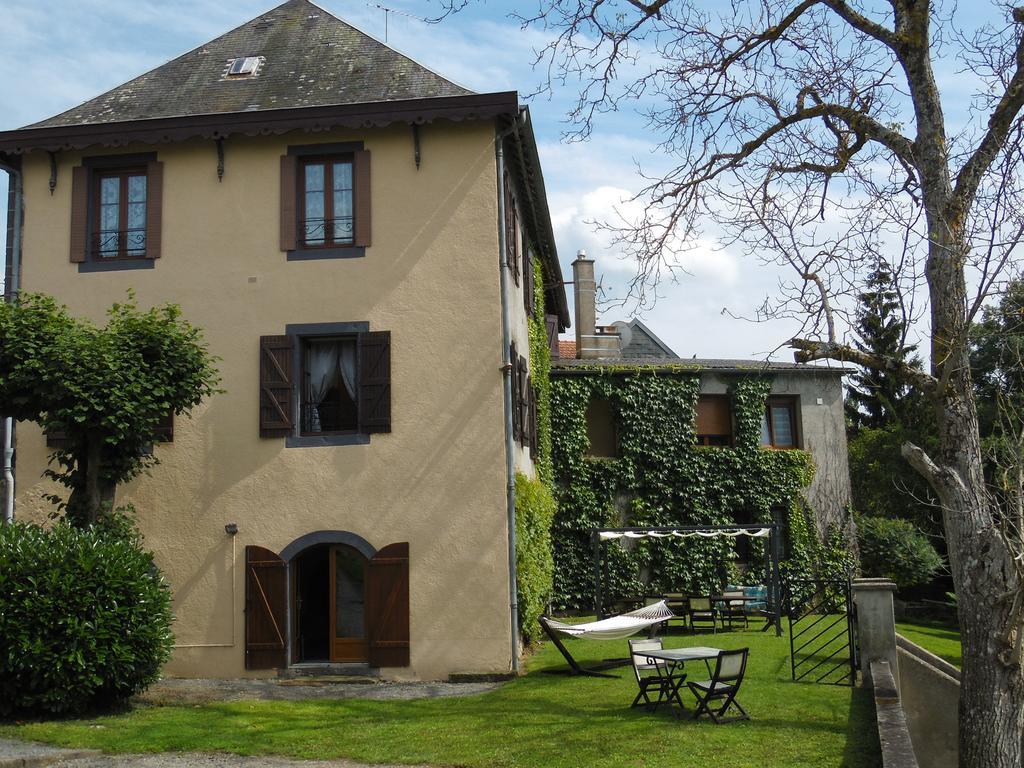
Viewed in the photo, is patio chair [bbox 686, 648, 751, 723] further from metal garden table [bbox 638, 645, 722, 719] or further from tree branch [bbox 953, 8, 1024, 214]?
tree branch [bbox 953, 8, 1024, 214]

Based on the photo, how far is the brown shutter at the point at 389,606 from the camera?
44.8 feet

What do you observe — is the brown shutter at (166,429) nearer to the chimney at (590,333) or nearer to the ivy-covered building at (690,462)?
the ivy-covered building at (690,462)

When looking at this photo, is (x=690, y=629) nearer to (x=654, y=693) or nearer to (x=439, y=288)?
(x=654, y=693)

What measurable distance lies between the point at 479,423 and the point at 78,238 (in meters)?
6.52

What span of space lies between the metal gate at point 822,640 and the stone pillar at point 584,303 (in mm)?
7507

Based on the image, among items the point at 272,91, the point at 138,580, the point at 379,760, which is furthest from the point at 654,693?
the point at 272,91

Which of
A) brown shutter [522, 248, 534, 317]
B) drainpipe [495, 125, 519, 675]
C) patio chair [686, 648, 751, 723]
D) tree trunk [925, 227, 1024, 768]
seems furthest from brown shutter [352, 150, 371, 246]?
tree trunk [925, 227, 1024, 768]

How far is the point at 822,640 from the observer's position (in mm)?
16297

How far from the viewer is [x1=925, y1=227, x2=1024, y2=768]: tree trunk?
8.97m

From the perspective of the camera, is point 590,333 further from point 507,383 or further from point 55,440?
point 55,440

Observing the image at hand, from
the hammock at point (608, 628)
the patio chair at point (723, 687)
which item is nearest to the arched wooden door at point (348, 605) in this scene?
the hammock at point (608, 628)

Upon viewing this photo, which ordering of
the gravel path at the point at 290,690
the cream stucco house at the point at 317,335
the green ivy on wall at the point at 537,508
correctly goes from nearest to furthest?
the gravel path at the point at 290,690 → the cream stucco house at the point at 317,335 → the green ivy on wall at the point at 537,508

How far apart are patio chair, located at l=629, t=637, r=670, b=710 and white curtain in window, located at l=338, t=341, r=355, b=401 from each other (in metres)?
5.60

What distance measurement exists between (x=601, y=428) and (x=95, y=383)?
12202mm
